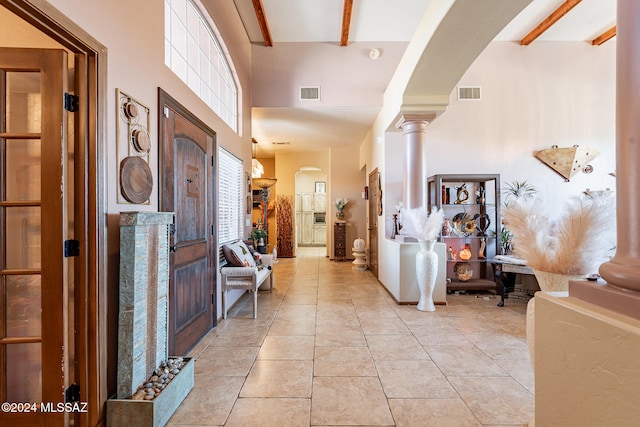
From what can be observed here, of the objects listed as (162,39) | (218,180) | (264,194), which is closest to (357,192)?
(264,194)

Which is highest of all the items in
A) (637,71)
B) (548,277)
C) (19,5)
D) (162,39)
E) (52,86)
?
(162,39)

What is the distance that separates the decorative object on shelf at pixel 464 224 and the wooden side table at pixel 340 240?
339 cm

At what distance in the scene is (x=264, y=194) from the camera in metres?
7.61

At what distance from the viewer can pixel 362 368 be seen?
241cm

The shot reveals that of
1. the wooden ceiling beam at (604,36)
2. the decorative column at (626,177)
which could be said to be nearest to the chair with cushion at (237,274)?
the decorative column at (626,177)

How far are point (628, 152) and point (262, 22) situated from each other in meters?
5.00

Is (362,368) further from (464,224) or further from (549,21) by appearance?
(549,21)

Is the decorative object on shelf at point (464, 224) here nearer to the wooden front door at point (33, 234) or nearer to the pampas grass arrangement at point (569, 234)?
the pampas grass arrangement at point (569, 234)

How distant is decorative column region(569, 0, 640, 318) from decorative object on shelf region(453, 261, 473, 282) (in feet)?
14.3

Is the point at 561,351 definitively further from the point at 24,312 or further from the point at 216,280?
the point at 216,280

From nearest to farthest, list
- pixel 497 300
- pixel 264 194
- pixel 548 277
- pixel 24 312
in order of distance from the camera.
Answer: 1. pixel 548 277
2. pixel 24 312
3. pixel 497 300
4. pixel 264 194

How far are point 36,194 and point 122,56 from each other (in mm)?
983

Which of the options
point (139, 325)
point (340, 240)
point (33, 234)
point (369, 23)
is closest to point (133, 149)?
point (33, 234)

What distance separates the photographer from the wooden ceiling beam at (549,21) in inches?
170
